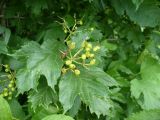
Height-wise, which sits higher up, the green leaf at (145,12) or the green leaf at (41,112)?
the green leaf at (145,12)

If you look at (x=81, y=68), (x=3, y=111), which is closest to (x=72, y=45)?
(x=81, y=68)

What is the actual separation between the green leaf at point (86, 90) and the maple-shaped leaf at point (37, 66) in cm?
6

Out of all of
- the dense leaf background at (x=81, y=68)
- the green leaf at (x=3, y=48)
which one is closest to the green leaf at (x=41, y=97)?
the dense leaf background at (x=81, y=68)

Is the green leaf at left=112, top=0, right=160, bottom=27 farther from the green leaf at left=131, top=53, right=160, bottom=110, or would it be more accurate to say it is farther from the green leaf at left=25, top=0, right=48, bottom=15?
the green leaf at left=25, top=0, right=48, bottom=15

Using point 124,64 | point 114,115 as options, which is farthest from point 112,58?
point 114,115

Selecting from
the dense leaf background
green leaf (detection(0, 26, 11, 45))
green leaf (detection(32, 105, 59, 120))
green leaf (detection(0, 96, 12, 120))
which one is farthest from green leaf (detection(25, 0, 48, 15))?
green leaf (detection(0, 96, 12, 120))

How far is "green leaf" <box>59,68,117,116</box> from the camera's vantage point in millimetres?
1487

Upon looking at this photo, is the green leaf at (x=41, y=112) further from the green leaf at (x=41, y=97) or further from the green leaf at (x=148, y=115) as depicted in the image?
the green leaf at (x=148, y=115)

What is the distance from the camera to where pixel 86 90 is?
1.50 meters

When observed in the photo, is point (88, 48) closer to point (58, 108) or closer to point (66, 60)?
point (66, 60)

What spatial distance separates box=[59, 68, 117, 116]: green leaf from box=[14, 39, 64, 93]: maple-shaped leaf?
0.18 ft

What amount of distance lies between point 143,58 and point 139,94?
14.9 inches

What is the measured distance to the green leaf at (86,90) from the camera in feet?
4.88

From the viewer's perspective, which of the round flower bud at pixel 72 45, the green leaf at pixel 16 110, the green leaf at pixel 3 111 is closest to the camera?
the green leaf at pixel 3 111
